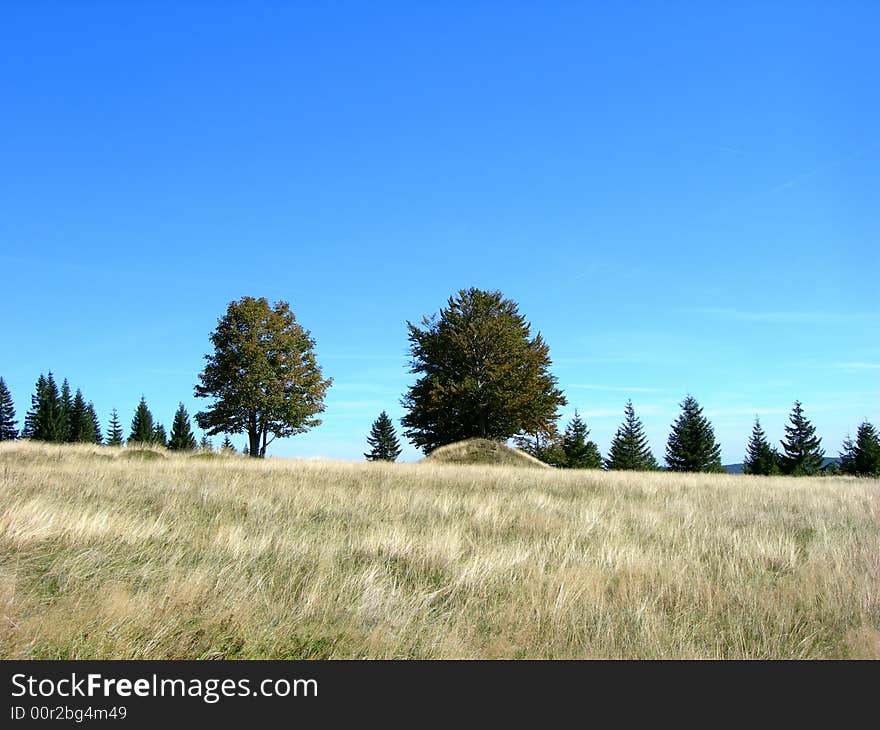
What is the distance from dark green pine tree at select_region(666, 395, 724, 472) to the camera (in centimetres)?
7238

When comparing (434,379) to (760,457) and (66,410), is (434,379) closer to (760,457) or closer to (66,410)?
(760,457)

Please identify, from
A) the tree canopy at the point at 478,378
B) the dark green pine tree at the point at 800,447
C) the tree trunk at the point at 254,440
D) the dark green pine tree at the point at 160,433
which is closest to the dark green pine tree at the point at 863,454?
the dark green pine tree at the point at 800,447

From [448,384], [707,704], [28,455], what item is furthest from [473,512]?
[448,384]

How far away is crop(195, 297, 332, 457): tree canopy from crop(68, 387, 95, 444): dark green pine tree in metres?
62.9

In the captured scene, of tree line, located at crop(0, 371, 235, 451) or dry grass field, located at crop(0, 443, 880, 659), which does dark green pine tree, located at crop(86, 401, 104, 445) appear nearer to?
tree line, located at crop(0, 371, 235, 451)

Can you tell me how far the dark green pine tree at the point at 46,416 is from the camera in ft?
282

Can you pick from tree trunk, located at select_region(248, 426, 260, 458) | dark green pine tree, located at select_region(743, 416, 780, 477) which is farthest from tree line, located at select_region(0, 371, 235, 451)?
dark green pine tree, located at select_region(743, 416, 780, 477)

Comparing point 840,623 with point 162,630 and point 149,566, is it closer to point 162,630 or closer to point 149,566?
point 162,630

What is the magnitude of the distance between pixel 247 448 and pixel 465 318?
63.4 feet

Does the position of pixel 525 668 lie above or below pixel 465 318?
below

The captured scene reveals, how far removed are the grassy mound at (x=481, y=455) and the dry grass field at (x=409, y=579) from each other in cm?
1564

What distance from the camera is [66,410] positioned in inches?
3836

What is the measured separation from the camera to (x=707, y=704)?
145 inches

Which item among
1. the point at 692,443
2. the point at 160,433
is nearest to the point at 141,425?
the point at 160,433
